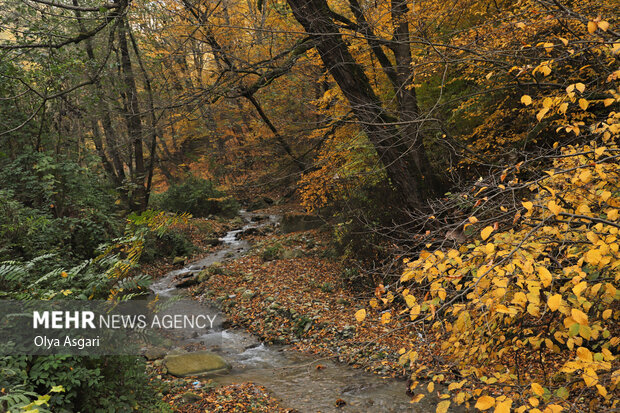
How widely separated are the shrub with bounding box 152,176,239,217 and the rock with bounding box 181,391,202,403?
530 inches

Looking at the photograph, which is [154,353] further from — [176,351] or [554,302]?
[554,302]

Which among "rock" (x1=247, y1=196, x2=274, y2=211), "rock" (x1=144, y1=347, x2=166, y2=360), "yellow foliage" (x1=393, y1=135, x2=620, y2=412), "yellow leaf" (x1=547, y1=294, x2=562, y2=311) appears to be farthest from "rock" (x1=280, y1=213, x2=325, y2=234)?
"yellow leaf" (x1=547, y1=294, x2=562, y2=311)

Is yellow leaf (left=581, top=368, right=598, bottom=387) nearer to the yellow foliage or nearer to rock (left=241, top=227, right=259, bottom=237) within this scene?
the yellow foliage

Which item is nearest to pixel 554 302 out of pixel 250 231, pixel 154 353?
pixel 154 353

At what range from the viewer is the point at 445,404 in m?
2.49

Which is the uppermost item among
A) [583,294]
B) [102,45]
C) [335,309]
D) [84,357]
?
[102,45]

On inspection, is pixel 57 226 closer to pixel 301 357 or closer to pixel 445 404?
pixel 301 357

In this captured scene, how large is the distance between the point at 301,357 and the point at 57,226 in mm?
6267

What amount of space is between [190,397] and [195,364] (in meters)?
1.36

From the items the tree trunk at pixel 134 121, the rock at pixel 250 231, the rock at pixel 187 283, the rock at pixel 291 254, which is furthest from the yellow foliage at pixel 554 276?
the rock at pixel 250 231

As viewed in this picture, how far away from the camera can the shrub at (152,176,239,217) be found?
1830 cm

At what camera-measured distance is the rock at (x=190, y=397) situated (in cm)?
471

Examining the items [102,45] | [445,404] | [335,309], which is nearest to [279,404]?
[445,404]

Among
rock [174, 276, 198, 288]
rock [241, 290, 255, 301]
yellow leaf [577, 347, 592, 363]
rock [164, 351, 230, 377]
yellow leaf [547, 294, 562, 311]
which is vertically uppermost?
yellow leaf [547, 294, 562, 311]
